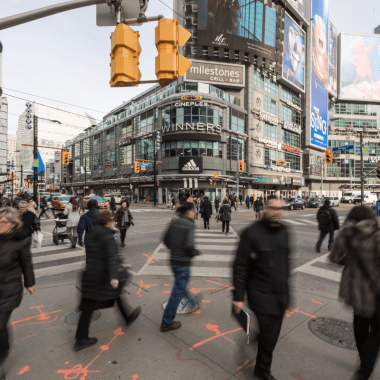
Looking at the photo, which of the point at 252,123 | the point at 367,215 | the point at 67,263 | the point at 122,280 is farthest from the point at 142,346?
the point at 252,123

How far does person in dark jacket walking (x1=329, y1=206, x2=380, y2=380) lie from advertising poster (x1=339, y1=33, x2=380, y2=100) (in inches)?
3345

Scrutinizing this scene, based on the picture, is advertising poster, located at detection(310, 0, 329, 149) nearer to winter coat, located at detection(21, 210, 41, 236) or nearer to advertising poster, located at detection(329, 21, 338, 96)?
advertising poster, located at detection(329, 21, 338, 96)

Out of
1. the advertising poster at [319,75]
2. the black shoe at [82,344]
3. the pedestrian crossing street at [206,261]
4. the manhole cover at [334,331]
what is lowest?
the pedestrian crossing street at [206,261]

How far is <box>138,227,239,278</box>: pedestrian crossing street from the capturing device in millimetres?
5828

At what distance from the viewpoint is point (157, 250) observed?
8047 millimetres

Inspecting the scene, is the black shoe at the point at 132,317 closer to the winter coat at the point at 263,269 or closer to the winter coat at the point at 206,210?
the winter coat at the point at 263,269

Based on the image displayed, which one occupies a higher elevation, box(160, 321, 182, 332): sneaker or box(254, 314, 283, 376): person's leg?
box(254, 314, 283, 376): person's leg

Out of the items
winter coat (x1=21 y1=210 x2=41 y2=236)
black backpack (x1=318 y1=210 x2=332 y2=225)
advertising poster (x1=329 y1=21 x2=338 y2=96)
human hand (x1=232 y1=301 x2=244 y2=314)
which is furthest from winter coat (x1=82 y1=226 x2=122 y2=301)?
advertising poster (x1=329 y1=21 x2=338 y2=96)

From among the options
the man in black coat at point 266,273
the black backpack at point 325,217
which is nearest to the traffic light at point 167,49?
the man in black coat at point 266,273

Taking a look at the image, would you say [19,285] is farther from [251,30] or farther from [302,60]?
[302,60]

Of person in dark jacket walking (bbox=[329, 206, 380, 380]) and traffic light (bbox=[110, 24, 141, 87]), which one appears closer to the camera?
person in dark jacket walking (bbox=[329, 206, 380, 380])

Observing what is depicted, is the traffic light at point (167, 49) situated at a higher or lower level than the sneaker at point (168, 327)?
higher

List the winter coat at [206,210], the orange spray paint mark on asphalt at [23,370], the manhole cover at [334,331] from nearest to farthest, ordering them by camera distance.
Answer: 1. the orange spray paint mark on asphalt at [23,370]
2. the manhole cover at [334,331]
3. the winter coat at [206,210]

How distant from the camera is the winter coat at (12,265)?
2.46 m
